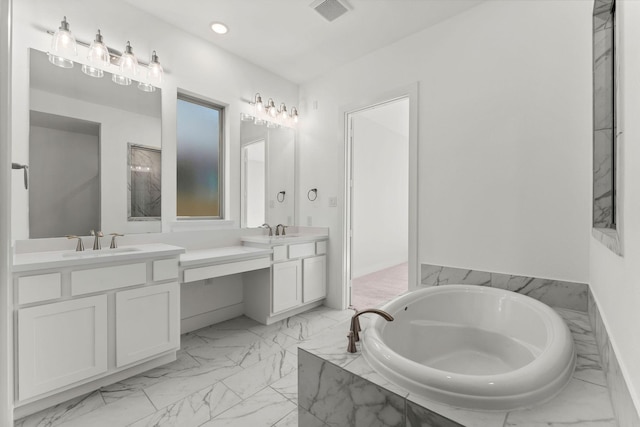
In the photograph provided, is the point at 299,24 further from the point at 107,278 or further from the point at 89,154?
the point at 107,278

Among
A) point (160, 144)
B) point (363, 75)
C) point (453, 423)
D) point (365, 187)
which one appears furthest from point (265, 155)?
point (453, 423)

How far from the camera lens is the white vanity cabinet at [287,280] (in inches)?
110

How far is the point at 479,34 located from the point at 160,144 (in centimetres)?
270

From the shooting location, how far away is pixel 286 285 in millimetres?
2896

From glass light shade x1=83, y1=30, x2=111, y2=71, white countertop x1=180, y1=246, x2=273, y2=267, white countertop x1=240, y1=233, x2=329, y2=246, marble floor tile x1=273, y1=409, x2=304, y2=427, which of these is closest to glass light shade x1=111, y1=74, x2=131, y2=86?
glass light shade x1=83, y1=30, x2=111, y2=71

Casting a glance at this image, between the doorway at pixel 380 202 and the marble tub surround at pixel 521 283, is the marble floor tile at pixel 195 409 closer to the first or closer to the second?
the marble tub surround at pixel 521 283

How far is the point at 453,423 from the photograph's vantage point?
873 millimetres

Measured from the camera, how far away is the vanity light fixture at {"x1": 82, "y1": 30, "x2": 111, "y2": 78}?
2023mm

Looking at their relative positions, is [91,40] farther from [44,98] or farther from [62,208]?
[62,208]

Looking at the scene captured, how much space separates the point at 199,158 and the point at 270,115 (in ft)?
3.14

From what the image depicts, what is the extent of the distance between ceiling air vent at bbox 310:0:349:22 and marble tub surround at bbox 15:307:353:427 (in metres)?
2.68

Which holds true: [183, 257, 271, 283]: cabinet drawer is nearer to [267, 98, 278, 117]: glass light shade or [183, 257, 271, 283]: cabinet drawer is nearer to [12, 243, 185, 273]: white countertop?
[12, 243, 185, 273]: white countertop

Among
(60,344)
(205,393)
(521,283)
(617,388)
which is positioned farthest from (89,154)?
(521,283)

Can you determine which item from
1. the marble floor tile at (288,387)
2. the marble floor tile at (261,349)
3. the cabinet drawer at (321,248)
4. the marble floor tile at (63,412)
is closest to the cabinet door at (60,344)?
the marble floor tile at (63,412)
